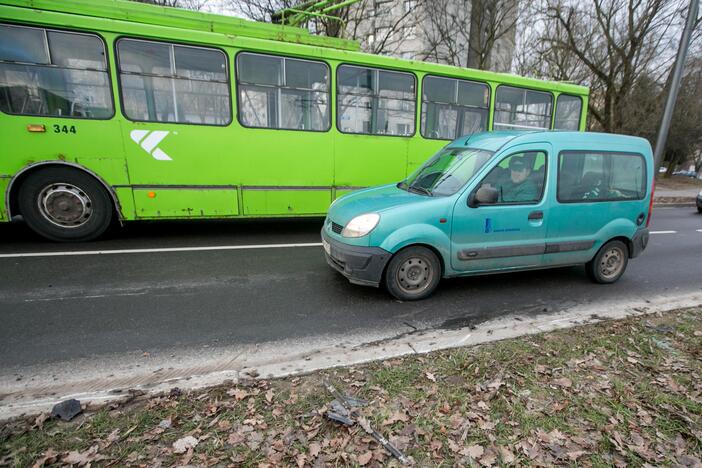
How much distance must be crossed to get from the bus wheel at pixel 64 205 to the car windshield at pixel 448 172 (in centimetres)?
517

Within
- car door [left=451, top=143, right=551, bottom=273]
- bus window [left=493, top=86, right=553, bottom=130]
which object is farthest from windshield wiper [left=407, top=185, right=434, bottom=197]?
bus window [left=493, top=86, right=553, bottom=130]

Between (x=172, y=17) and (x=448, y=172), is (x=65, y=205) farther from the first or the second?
(x=448, y=172)

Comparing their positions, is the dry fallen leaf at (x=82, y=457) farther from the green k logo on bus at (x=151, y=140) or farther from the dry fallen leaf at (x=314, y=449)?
the green k logo on bus at (x=151, y=140)

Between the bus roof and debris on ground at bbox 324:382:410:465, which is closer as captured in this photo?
debris on ground at bbox 324:382:410:465

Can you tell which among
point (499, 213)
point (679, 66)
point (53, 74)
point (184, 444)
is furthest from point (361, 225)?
point (679, 66)

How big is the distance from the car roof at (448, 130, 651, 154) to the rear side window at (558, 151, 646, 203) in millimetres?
109

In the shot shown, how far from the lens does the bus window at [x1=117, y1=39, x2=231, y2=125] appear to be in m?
6.02

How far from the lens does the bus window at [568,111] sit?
29.5 ft

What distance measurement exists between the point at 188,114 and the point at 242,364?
16.3 ft

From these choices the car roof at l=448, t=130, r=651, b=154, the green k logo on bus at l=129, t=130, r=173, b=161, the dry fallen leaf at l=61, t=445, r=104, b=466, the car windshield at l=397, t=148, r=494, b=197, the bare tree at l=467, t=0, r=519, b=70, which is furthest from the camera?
the bare tree at l=467, t=0, r=519, b=70

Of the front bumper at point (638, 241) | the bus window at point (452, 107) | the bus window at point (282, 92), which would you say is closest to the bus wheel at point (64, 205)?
the bus window at point (282, 92)

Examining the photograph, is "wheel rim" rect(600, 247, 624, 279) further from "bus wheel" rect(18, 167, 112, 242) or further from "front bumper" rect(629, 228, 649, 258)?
"bus wheel" rect(18, 167, 112, 242)

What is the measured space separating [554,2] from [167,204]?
2124 cm

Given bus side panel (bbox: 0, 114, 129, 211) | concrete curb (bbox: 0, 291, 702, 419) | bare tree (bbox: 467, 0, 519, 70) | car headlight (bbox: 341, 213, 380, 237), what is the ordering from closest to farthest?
concrete curb (bbox: 0, 291, 702, 419), car headlight (bbox: 341, 213, 380, 237), bus side panel (bbox: 0, 114, 129, 211), bare tree (bbox: 467, 0, 519, 70)
